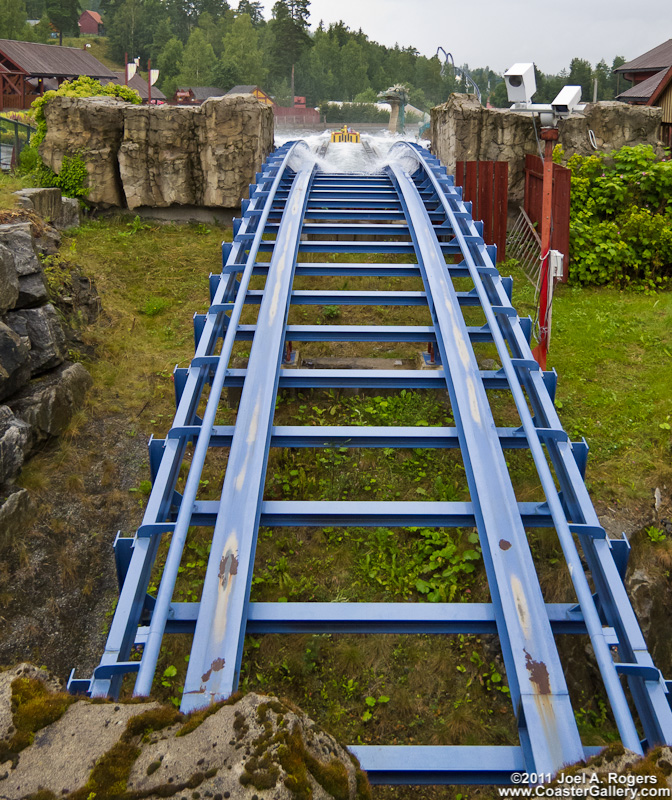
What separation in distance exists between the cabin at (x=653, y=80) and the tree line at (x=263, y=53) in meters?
17.5

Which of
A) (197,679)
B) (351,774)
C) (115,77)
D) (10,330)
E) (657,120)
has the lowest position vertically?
(197,679)

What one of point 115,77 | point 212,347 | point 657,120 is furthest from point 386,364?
point 115,77

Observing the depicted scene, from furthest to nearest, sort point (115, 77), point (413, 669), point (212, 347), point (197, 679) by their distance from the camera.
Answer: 1. point (115, 77)
2. point (212, 347)
3. point (413, 669)
4. point (197, 679)

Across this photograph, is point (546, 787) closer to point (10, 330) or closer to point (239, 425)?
point (239, 425)

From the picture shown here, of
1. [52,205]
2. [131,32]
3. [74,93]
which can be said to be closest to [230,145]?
[52,205]

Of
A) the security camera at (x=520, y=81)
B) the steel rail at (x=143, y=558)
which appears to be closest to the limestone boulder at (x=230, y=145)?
the security camera at (x=520, y=81)

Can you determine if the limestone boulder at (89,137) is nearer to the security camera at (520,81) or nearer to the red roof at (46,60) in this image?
the security camera at (520,81)

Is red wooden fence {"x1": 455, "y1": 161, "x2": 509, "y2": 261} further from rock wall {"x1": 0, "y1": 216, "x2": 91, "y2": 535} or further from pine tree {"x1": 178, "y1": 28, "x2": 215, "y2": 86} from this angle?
pine tree {"x1": 178, "y1": 28, "x2": 215, "y2": 86}

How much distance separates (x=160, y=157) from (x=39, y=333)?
20.0 ft

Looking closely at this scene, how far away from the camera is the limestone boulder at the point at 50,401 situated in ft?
21.0

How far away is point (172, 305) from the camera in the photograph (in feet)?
31.6

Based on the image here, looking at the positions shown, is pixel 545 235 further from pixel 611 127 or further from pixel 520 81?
pixel 611 127

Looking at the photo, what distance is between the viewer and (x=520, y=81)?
32.2 ft

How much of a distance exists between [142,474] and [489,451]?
3648mm
